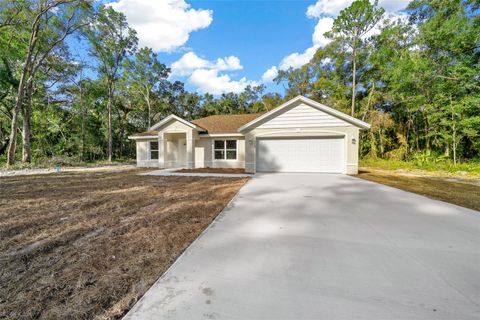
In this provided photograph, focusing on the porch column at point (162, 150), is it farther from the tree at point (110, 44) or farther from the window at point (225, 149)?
the tree at point (110, 44)

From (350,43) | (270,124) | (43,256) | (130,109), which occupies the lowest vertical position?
(43,256)

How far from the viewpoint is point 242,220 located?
12.5 ft

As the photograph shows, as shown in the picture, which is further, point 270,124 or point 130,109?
point 130,109

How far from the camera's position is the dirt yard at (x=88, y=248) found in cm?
179

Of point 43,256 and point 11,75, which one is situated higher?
point 11,75

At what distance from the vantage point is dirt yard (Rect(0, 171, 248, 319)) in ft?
5.87

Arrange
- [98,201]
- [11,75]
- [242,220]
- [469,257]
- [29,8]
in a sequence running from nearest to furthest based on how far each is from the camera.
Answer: [469,257]
[242,220]
[98,201]
[29,8]
[11,75]

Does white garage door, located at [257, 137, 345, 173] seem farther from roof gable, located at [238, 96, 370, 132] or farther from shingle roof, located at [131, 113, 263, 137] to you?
shingle roof, located at [131, 113, 263, 137]

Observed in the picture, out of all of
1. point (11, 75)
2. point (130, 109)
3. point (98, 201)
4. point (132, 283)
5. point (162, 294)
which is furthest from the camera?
point (130, 109)

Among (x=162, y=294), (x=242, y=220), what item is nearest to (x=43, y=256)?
(x=162, y=294)

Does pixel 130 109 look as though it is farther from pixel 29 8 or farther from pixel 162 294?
pixel 162 294

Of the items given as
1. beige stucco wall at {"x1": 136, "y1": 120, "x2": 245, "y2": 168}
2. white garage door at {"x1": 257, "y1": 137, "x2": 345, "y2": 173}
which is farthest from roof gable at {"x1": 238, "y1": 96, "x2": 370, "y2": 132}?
beige stucco wall at {"x1": 136, "y1": 120, "x2": 245, "y2": 168}

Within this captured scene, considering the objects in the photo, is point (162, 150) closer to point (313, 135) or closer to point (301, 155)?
point (301, 155)

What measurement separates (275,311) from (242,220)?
218cm
